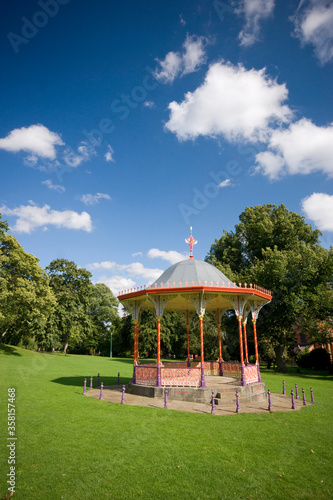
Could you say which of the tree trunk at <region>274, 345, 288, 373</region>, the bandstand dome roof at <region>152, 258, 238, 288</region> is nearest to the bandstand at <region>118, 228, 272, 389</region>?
the bandstand dome roof at <region>152, 258, 238, 288</region>

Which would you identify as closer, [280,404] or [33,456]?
[33,456]

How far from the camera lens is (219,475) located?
6.74m

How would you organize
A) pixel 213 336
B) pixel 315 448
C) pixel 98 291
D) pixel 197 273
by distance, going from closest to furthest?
pixel 315 448
pixel 197 273
pixel 213 336
pixel 98 291

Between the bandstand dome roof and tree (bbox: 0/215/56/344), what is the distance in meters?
23.2

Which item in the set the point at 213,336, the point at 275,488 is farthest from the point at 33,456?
the point at 213,336

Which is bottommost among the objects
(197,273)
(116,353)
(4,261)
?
(116,353)

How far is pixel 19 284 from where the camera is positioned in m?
35.8

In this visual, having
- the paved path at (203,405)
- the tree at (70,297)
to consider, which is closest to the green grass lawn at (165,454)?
the paved path at (203,405)

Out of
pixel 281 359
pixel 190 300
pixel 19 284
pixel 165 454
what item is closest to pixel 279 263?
pixel 281 359

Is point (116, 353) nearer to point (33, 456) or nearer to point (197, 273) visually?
point (197, 273)

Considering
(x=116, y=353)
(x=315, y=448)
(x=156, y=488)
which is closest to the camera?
(x=156, y=488)

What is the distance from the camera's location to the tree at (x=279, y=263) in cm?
3162

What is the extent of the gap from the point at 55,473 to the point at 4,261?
32454 mm

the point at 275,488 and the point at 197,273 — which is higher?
the point at 197,273
